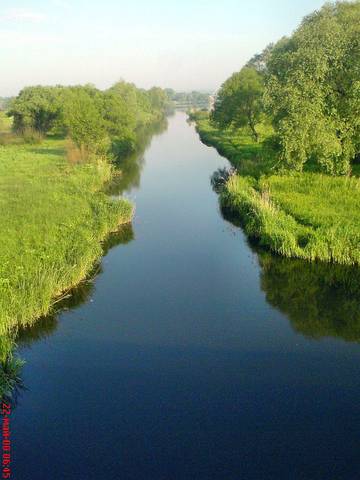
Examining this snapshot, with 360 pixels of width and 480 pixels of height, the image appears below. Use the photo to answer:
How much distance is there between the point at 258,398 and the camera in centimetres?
1369

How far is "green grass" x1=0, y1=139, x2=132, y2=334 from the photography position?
Result: 698 inches

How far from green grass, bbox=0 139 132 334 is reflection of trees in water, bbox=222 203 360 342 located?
31.1 feet

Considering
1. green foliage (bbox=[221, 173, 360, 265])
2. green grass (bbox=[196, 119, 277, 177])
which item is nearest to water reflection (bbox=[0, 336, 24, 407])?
green foliage (bbox=[221, 173, 360, 265])

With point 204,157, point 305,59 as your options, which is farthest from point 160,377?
point 204,157

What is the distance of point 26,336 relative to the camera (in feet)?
55.8

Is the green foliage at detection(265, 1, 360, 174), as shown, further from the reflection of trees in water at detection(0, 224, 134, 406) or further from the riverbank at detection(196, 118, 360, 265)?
the reflection of trees in water at detection(0, 224, 134, 406)

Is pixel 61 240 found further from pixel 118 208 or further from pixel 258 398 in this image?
pixel 258 398

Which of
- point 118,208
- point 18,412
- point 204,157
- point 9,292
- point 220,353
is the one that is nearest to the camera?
point 18,412

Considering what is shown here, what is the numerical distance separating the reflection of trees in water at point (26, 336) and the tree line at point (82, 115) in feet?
86.6

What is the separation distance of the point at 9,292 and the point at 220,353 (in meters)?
8.61

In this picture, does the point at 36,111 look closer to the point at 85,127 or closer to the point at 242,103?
the point at 85,127

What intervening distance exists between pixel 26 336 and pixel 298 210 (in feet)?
58.9

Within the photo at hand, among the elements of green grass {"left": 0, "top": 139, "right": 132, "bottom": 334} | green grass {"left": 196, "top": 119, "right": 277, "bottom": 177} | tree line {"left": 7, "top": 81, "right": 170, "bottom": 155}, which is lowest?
green grass {"left": 0, "top": 139, "right": 132, "bottom": 334}

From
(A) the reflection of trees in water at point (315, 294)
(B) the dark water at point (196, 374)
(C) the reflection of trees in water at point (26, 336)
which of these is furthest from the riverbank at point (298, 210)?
(C) the reflection of trees in water at point (26, 336)
